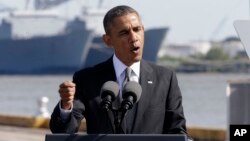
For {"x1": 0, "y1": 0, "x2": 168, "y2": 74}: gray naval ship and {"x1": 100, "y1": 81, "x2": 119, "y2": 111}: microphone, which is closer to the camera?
{"x1": 100, "y1": 81, "x2": 119, "y2": 111}: microphone

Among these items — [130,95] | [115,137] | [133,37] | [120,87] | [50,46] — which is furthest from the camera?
[50,46]

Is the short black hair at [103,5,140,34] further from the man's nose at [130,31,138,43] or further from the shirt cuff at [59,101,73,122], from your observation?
the shirt cuff at [59,101,73,122]

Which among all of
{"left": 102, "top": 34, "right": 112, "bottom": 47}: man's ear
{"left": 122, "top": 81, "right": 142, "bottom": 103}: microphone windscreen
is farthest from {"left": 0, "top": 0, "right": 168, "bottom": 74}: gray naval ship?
{"left": 122, "top": 81, "right": 142, "bottom": 103}: microphone windscreen

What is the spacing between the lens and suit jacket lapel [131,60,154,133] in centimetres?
396

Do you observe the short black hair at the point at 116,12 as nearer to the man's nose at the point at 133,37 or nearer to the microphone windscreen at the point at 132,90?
the man's nose at the point at 133,37

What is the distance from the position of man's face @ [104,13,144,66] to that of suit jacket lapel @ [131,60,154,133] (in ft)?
0.31

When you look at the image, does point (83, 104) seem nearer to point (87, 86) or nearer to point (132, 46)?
point (87, 86)

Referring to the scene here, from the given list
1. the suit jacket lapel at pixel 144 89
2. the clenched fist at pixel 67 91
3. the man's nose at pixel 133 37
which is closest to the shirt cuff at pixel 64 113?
the clenched fist at pixel 67 91

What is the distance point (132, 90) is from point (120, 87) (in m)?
0.23

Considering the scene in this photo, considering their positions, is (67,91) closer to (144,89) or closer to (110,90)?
(110,90)

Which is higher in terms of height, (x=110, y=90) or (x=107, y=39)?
(x=107, y=39)

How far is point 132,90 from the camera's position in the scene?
147 inches

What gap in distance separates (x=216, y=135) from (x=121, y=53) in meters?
11.1

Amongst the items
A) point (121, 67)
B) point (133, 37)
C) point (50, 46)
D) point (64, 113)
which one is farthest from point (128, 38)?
point (50, 46)
